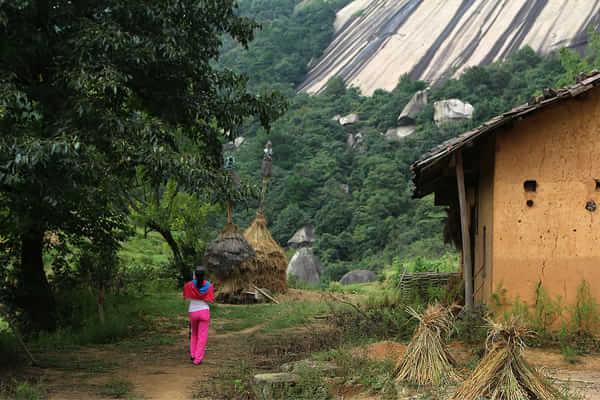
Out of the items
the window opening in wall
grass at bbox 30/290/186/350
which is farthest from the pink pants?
the window opening in wall

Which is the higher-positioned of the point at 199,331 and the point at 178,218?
the point at 178,218

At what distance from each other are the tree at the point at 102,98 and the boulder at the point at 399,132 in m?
→ 33.9

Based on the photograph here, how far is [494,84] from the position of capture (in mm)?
43375

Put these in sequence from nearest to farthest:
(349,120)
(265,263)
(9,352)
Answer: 1. (9,352)
2. (265,263)
3. (349,120)

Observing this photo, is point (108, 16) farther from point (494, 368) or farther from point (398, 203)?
point (398, 203)

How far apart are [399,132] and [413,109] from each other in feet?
5.73

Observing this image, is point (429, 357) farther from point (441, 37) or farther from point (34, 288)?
point (441, 37)

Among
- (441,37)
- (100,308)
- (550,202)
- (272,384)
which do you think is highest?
(441,37)

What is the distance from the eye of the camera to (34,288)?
11547mm

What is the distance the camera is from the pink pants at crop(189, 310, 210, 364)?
9.10 meters

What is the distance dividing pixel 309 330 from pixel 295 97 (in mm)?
45550

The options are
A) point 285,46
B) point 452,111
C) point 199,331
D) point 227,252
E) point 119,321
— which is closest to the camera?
point 199,331

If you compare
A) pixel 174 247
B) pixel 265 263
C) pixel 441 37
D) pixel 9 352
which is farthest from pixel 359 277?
pixel 441 37

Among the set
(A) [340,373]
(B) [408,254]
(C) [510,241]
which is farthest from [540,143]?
(B) [408,254]
